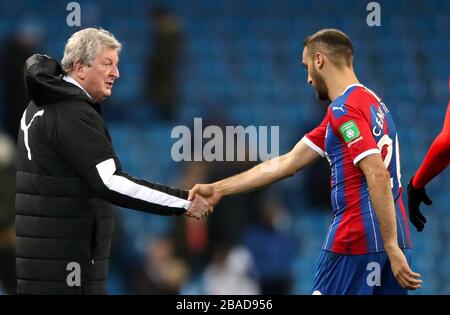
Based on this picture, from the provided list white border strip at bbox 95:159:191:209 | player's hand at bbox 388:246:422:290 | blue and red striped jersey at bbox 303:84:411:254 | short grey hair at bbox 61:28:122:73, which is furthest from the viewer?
short grey hair at bbox 61:28:122:73

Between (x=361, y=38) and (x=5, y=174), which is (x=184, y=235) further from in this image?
(x=361, y=38)

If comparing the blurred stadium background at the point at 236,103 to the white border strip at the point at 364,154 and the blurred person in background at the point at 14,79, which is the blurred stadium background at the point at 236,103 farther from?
the white border strip at the point at 364,154

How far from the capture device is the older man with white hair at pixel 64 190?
15.7 feet

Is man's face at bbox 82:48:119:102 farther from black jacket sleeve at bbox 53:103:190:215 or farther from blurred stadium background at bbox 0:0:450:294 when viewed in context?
blurred stadium background at bbox 0:0:450:294

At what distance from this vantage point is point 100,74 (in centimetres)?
500

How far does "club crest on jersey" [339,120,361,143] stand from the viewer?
484cm

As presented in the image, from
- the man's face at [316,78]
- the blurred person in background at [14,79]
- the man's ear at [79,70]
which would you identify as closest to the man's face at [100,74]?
the man's ear at [79,70]

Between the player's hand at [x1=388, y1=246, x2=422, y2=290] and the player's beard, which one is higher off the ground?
the player's beard

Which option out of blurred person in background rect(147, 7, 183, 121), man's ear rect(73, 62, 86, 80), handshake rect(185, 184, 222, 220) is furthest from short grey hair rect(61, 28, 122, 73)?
blurred person in background rect(147, 7, 183, 121)

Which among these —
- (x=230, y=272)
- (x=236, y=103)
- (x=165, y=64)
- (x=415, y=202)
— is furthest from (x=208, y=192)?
(x=236, y=103)

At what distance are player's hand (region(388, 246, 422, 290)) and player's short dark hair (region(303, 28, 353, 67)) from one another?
98 cm

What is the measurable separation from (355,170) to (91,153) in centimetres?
121

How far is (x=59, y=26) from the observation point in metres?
12.0
